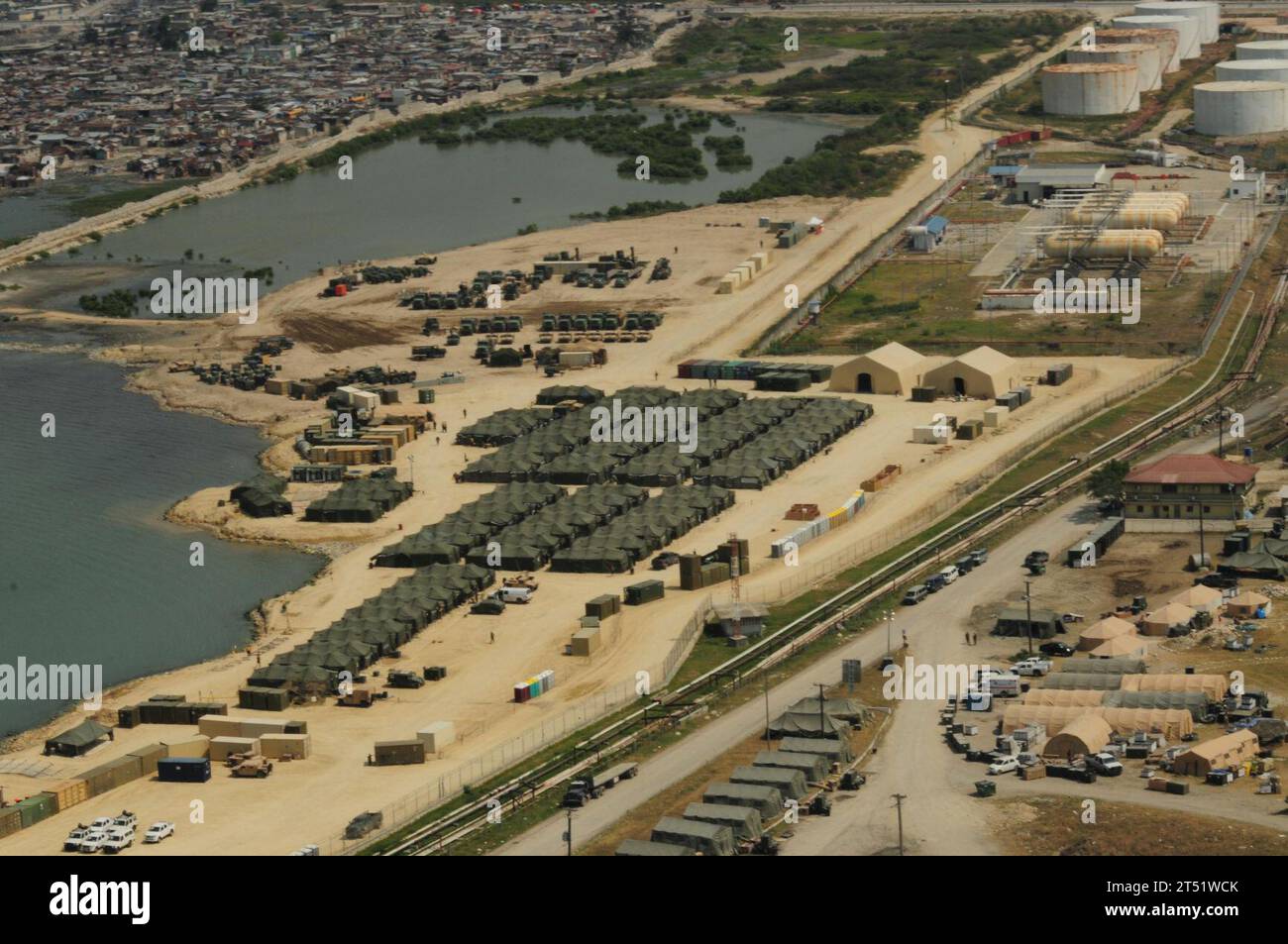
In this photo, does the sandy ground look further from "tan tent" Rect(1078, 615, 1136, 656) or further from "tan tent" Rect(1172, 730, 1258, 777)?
"tan tent" Rect(1172, 730, 1258, 777)

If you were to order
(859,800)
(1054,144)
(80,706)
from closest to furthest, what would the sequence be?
(859,800) → (80,706) → (1054,144)

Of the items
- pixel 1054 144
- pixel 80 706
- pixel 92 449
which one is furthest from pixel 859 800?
pixel 1054 144

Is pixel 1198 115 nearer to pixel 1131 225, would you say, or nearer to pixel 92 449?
pixel 1131 225

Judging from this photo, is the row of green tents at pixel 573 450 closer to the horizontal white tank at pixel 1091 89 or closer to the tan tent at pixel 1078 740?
the tan tent at pixel 1078 740

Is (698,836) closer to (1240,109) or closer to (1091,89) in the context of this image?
(1240,109)

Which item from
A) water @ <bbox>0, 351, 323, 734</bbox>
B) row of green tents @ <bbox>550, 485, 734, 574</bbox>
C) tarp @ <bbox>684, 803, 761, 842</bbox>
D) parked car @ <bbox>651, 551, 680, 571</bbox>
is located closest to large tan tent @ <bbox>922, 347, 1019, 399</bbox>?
row of green tents @ <bbox>550, 485, 734, 574</bbox>

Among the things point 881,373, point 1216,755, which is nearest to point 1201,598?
point 1216,755
